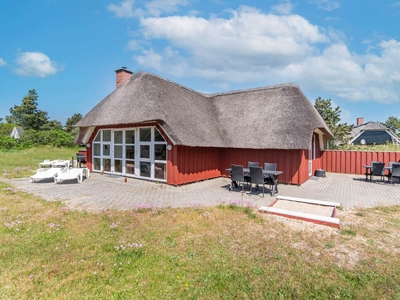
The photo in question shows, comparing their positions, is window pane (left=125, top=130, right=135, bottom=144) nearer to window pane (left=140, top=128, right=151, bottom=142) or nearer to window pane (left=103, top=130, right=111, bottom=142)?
window pane (left=140, top=128, right=151, bottom=142)

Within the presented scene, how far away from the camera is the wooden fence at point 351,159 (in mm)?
14375

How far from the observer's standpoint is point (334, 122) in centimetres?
2342

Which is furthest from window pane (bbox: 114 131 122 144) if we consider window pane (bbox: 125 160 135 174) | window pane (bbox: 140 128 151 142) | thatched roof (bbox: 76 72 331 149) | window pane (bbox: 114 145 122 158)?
window pane (bbox: 140 128 151 142)

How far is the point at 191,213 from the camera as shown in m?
5.93

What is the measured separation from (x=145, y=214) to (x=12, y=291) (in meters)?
3.21

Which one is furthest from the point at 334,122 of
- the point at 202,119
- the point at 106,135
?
the point at 106,135

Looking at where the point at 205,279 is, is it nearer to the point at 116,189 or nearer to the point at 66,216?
the point at 66,216

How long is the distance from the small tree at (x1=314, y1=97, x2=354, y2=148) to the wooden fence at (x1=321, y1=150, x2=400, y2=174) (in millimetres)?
7090

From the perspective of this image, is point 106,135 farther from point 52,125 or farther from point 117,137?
point 52,125

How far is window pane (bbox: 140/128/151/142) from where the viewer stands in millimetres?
10805

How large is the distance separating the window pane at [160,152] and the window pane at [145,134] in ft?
2.20

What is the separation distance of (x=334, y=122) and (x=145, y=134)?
844 inches

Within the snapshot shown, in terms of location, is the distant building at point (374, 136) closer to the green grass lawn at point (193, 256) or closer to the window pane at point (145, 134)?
the window pane at point (145, 134)

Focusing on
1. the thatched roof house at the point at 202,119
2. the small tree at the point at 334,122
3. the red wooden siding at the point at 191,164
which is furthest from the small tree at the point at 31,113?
the small tree at the point at 334,122
